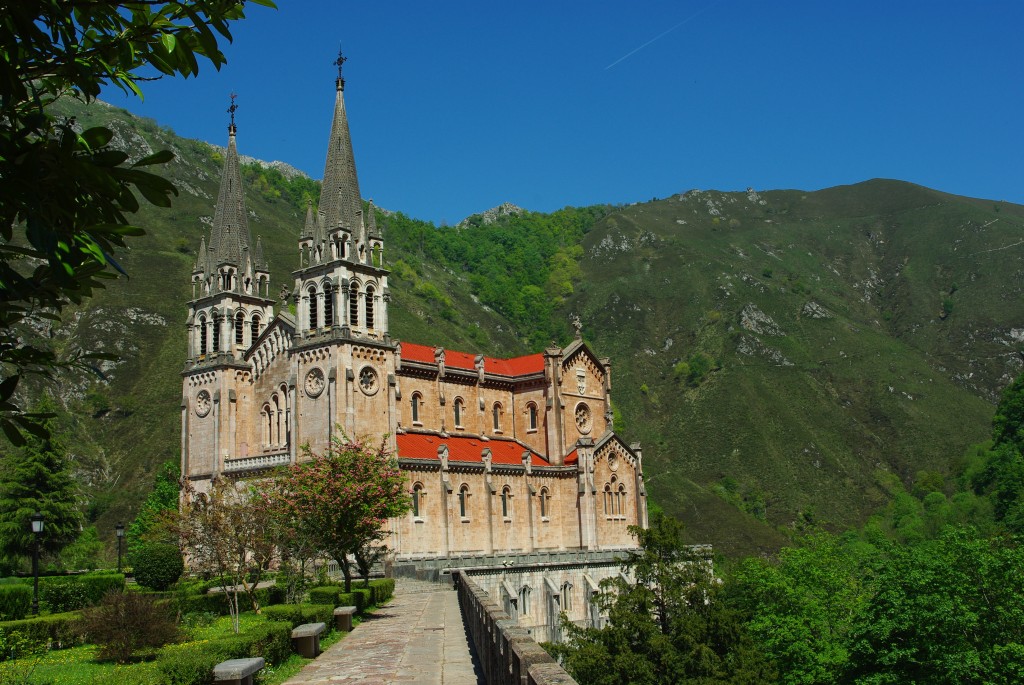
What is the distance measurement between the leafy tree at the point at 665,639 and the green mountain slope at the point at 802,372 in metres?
59.2

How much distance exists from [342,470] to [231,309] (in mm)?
26855

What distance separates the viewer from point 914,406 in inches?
5556

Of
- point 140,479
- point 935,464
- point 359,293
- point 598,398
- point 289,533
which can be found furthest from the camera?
point 935,464

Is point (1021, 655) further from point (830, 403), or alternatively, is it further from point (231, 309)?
point (830, 403)

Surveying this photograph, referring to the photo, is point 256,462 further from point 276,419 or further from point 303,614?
point 303,614

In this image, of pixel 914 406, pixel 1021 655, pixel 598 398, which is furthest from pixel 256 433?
pixel 914 406

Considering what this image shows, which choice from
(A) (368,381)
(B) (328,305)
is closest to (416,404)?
(A) (368,381)

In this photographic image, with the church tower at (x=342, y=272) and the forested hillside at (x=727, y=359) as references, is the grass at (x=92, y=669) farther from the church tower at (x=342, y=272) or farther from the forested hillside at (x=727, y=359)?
the forested hillside at (x=727, y=359)

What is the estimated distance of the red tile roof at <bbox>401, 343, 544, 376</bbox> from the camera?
6116 cm

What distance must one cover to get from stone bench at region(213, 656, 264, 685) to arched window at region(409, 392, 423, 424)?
43.0m

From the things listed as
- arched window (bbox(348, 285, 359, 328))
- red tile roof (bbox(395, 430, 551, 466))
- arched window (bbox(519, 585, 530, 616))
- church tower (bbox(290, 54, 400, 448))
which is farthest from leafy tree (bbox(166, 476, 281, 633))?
arched window (bbox(348, 285, 359, 328))

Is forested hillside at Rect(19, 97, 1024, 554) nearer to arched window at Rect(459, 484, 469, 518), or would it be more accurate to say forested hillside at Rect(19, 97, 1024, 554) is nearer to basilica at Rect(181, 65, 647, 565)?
basilica at Rect(181, 65, 647, 565)

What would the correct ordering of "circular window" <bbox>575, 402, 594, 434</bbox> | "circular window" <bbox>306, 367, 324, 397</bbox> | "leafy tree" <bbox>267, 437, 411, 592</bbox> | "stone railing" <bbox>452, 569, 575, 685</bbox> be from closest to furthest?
"stone railing" <bbox>452, 569, 575, 685</bbox>
"leafy tree" <bbox>267, 437, 411, 592</bbox>
"circular window" <bbox>306, 367, 324, 397</bbox>
"circular window" <bbox>575, 402, 594, 434</bbox>

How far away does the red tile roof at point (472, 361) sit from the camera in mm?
61156
